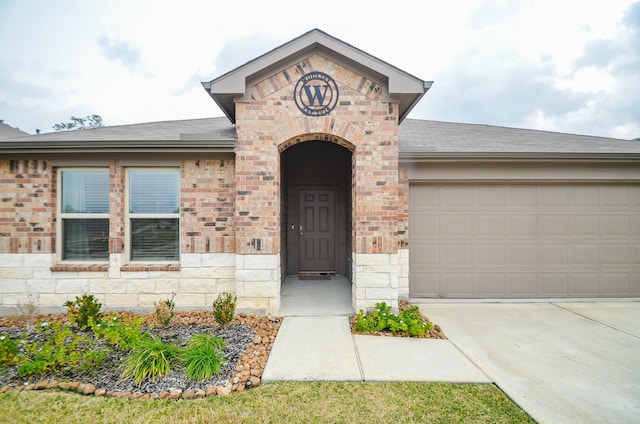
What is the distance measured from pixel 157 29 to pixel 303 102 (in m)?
9.82

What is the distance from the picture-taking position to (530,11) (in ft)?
30.5

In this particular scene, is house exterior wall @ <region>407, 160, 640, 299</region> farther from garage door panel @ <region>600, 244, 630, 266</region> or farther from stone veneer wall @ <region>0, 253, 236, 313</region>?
stone veneer wall @ <region>0, 253, 236, 313</region>

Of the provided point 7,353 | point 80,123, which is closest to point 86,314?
point 7,353

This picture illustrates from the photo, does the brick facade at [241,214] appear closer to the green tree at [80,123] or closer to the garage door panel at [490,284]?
the garage door panel at [490,284]

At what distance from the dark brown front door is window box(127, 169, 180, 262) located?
3315mm

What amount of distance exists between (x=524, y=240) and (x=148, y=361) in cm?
683

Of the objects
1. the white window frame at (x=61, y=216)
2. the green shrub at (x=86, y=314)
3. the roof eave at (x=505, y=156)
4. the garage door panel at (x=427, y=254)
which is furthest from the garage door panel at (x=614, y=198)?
the white window frame at (x=61, y=216)

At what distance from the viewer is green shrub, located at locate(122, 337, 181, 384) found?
3135 millimetres

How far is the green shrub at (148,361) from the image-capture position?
3.13 m

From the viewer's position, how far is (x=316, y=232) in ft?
25.8

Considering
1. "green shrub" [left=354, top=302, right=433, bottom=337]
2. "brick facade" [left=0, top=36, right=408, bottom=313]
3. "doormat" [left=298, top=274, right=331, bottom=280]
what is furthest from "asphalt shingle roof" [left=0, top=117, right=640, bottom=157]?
"doormat" [left=298, top=274, right=331, bottom=280]

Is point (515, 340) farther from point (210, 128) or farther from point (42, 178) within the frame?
point (42, 178)

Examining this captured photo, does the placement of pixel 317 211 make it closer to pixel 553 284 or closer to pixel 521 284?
pixel 521 284

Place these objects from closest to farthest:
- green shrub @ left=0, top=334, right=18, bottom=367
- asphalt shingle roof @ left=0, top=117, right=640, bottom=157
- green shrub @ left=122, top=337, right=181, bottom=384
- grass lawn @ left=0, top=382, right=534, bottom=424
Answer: grass lawn @ left=0, top=382, right=534, bottom=424 < green shrub @ left=122, top=337, right=181, bottom=384 < green shrub @ left=0, top=334, right=18, bottom=367 < asphalt shingle roof @ left=0, top=117, right=640, bottom=157
